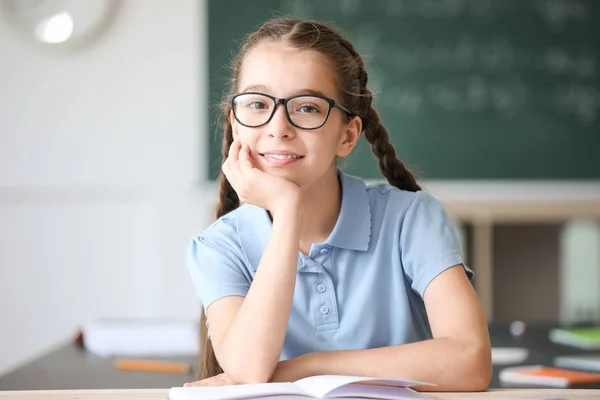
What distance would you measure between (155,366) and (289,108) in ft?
2.08

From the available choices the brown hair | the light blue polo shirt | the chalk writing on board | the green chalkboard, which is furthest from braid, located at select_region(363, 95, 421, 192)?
the chalk writing on board

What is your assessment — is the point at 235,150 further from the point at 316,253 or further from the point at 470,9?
the point at 470,9

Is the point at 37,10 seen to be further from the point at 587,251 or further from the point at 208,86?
the point at 587,251

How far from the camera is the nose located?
4.27 ft

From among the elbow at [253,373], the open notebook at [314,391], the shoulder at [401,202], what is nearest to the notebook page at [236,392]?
the open notebook at [314,391]

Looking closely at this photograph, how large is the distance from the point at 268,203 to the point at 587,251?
3.07 metres

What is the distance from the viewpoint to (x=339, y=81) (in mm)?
1414

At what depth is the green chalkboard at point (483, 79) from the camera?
158 inches

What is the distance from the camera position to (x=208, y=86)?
3980 millimetres

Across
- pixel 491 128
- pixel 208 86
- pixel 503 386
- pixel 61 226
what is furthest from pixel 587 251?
pixel 503 386

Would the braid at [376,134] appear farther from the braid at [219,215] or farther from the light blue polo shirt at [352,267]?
the braid at [219,215]

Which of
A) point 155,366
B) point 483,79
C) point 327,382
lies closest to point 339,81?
point 327,382

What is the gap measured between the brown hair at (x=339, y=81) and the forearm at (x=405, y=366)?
301 millimetres

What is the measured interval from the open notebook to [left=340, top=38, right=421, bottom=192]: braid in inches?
A: 21.6
